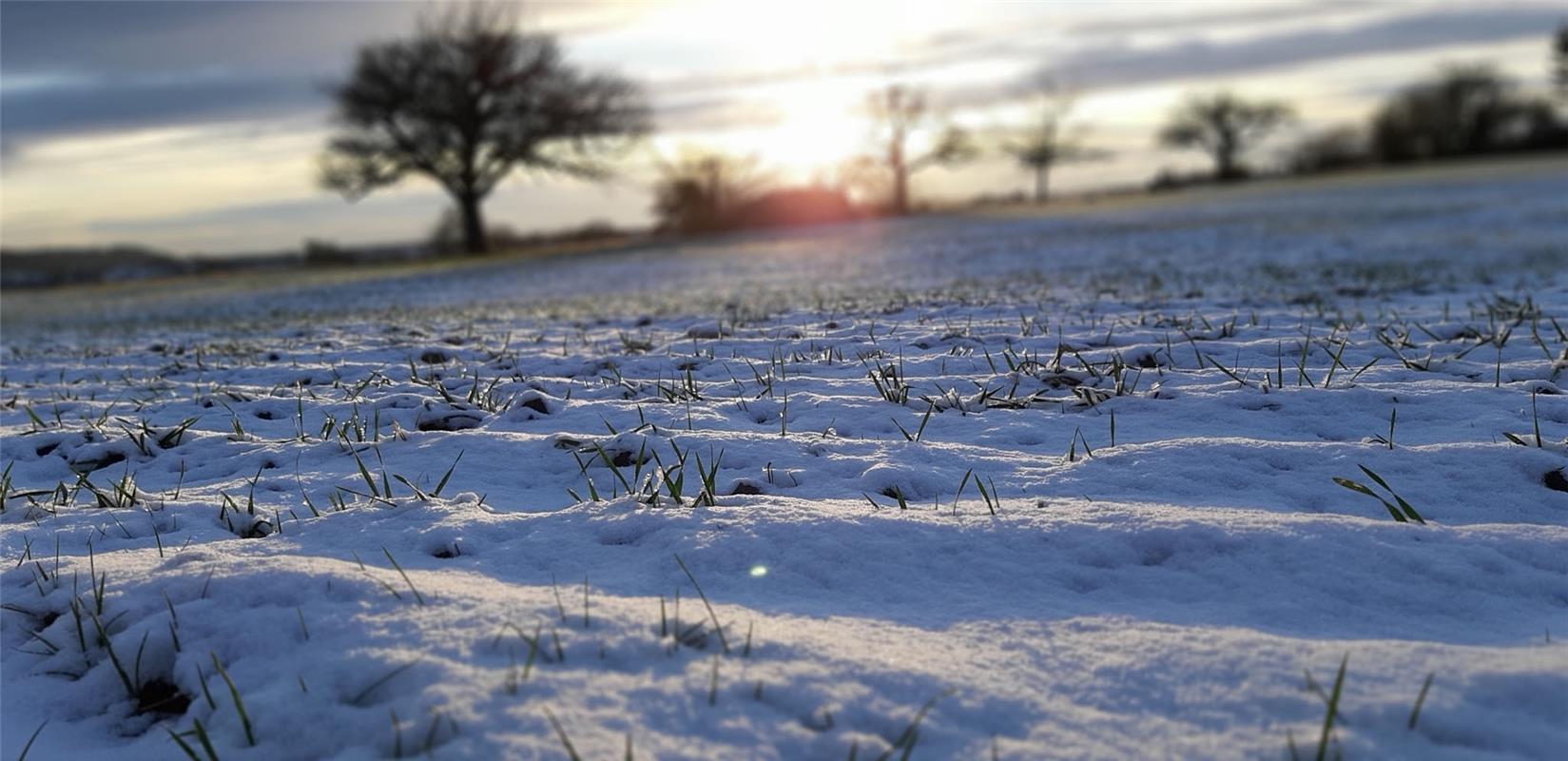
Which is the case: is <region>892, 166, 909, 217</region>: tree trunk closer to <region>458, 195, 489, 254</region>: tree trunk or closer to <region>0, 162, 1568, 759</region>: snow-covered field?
<region>458, 195, 489, 254</region>: tree trunk

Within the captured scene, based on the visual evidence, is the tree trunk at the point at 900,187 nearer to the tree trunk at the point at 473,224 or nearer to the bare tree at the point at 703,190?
the bare tree at the point at 703,190

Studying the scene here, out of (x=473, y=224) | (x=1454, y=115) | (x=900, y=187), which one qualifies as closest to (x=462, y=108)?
(x=473, y=224)

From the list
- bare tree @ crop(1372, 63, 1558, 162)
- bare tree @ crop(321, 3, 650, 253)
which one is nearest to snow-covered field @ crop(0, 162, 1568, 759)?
bare tree @ crop(321, 3, 650, 253)

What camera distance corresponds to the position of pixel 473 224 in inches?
1334

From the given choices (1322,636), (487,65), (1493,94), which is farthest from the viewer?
(1493,94)

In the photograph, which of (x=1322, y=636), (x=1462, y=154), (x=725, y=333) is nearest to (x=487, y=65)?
(x=725, y=333)

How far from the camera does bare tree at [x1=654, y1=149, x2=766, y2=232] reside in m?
42.1

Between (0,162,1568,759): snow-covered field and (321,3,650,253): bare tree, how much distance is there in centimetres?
2761

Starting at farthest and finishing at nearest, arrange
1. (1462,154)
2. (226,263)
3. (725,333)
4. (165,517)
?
(1462,154), (226,263), (725,333), (165,517)

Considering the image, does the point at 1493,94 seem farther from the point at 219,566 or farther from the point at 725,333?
the point at 219,566

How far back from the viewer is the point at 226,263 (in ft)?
130

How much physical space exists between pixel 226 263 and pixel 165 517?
43179mm

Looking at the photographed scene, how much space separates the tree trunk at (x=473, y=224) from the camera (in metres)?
33.2

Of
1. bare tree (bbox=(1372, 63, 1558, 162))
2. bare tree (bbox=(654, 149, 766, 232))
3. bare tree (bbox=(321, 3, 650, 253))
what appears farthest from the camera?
bare tree (bbox=(1372, 63, 1558, 162))
